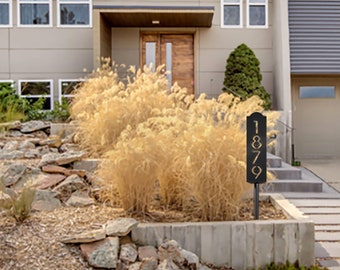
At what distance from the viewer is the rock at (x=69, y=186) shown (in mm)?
4664

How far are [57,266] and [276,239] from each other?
205cm

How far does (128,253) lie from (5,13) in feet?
30.6

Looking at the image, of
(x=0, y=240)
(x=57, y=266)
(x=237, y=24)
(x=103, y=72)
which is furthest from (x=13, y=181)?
(x=237, y=24)

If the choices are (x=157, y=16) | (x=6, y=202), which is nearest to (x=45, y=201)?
(x=6, y=202)

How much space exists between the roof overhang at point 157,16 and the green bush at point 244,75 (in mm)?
1181

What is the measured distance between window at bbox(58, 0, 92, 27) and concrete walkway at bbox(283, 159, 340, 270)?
6794 millimetres

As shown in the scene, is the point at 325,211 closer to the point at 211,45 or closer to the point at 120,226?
the point at 120,226

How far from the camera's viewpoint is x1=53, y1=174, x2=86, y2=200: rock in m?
4.66

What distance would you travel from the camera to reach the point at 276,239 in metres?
3.96

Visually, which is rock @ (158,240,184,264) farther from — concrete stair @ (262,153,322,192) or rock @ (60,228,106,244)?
concrete stair @ (262,153,322,192)

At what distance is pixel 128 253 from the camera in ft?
11.8

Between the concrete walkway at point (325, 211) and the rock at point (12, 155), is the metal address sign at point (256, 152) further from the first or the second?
the rock at point (12, 155)

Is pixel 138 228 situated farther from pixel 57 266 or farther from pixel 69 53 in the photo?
pixel 69 53

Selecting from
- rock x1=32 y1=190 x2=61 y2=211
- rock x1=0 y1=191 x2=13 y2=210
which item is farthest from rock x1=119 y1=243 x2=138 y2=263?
rock x1=0 y1=191 x2=13 y2=210
